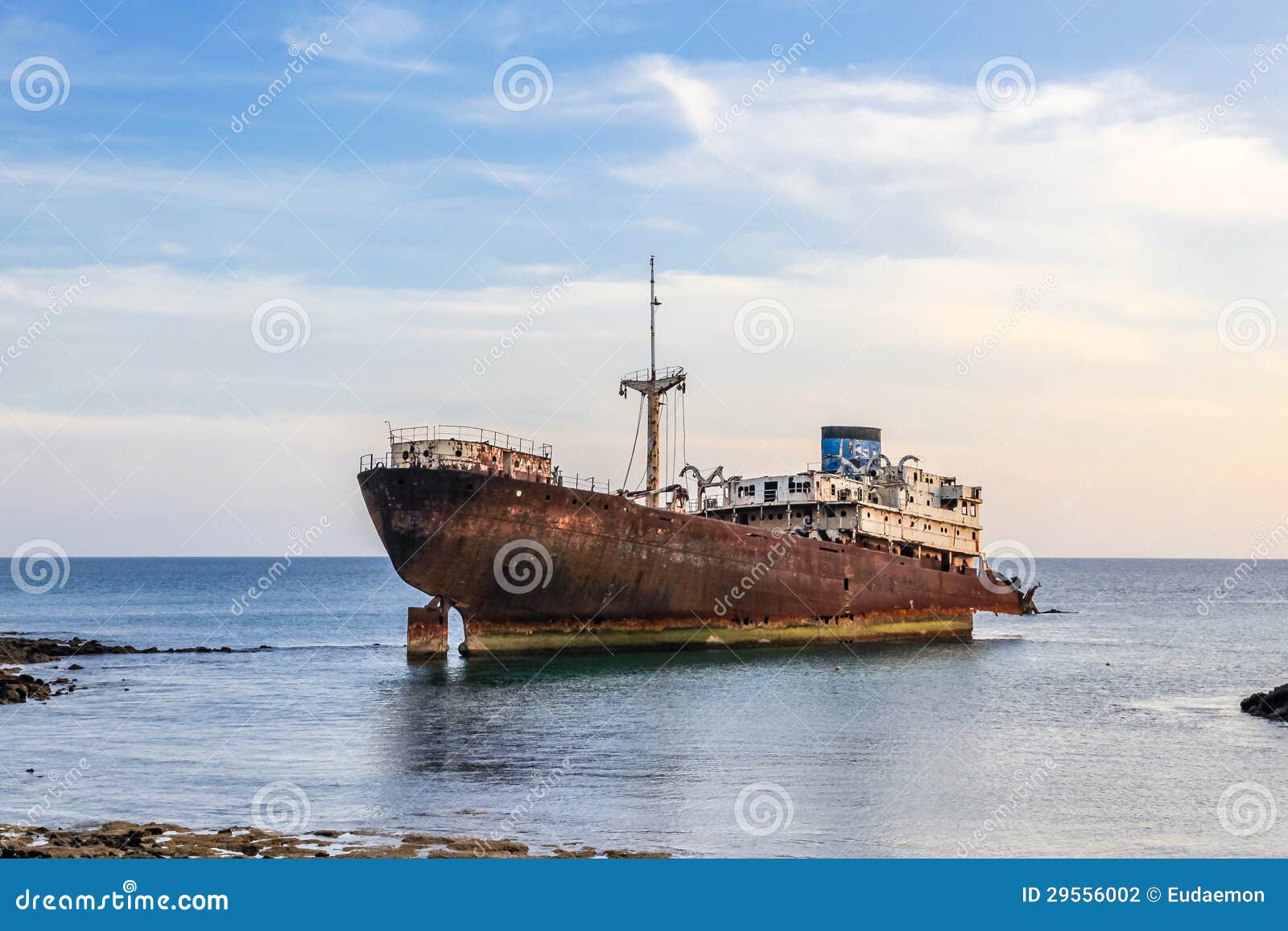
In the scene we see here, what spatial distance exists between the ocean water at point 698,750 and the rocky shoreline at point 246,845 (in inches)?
22.8

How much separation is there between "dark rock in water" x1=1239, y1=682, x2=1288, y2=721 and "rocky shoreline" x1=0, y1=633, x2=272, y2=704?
28.8 m

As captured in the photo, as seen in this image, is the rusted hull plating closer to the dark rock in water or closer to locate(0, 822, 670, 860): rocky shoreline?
the dark rock in water

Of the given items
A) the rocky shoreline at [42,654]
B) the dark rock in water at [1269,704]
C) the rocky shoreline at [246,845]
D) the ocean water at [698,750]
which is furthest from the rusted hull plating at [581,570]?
the rocky shoreline at [246,845]

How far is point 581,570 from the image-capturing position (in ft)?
121

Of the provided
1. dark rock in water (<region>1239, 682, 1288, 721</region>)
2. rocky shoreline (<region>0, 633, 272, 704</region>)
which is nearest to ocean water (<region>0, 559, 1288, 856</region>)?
dark rock in water (<region>1239, 682, 1288, 721</region>)

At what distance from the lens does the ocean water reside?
57.3ft

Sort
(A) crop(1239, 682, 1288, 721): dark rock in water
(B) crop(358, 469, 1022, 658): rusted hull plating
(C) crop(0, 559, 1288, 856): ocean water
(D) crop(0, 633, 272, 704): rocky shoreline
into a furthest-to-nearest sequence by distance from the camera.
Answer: (B) crop(358, 469, 1022, 658): rusted hull plating < (D) crop(0, 633, 272, 704): rocky shoreline < (A) crop(1239, 682, 1288, 721): dark rock in water < (C) crop(0, 559, 1288, 856): ocean water

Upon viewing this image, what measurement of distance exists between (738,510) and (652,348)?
734 centimetres

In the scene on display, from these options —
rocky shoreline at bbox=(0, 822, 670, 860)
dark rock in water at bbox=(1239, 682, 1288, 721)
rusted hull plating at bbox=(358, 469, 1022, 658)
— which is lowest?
rocky shoreline at bbox=(0, 822, 670, 860)

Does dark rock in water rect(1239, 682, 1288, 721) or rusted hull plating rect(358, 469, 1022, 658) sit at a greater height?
rusted hull plating rect(358, 469, 1022, 658)

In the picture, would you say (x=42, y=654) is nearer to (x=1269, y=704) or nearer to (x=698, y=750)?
(x=698, y=750)

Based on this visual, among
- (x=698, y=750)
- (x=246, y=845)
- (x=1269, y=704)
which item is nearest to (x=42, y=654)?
(x=698, y=750)

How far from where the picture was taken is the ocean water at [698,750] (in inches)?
687

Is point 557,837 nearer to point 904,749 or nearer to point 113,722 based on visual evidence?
point 904,749
